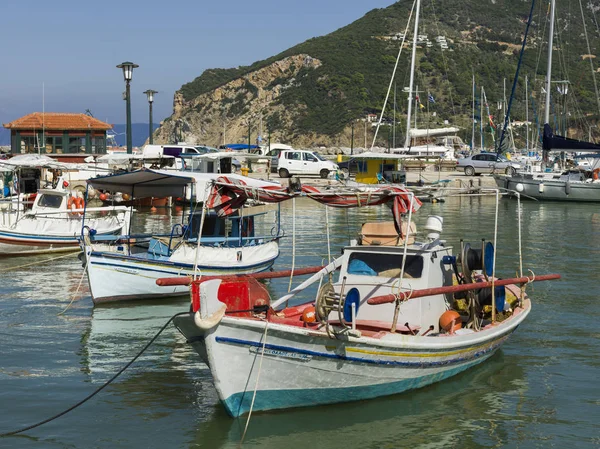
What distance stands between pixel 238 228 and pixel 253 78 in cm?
10059

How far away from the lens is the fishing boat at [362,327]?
1061 centimetres

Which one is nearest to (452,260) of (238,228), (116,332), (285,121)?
(116,332)

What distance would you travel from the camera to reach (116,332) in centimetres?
1633

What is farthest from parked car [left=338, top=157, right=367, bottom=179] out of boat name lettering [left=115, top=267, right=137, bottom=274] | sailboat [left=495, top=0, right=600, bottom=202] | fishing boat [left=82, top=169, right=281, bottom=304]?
boat name lettering [left=115, top=267, right=137, bottom=274]

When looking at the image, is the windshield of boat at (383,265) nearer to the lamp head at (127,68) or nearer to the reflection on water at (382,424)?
the reflection on water at (382,424)

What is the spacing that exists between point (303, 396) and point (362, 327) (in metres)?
1.58

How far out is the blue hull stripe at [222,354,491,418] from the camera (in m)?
11.0

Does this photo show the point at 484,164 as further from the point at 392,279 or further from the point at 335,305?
the point at 335,305

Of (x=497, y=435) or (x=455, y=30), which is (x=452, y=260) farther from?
(x=455, y=30)

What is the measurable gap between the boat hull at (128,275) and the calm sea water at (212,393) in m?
0.31

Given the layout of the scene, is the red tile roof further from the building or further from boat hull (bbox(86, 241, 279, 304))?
boat hull (bbox(86, 241, 279, 304))

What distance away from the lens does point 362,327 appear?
484 inches

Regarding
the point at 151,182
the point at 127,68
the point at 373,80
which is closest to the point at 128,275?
the point at 151,182

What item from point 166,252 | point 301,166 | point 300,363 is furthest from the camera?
point 301,166
